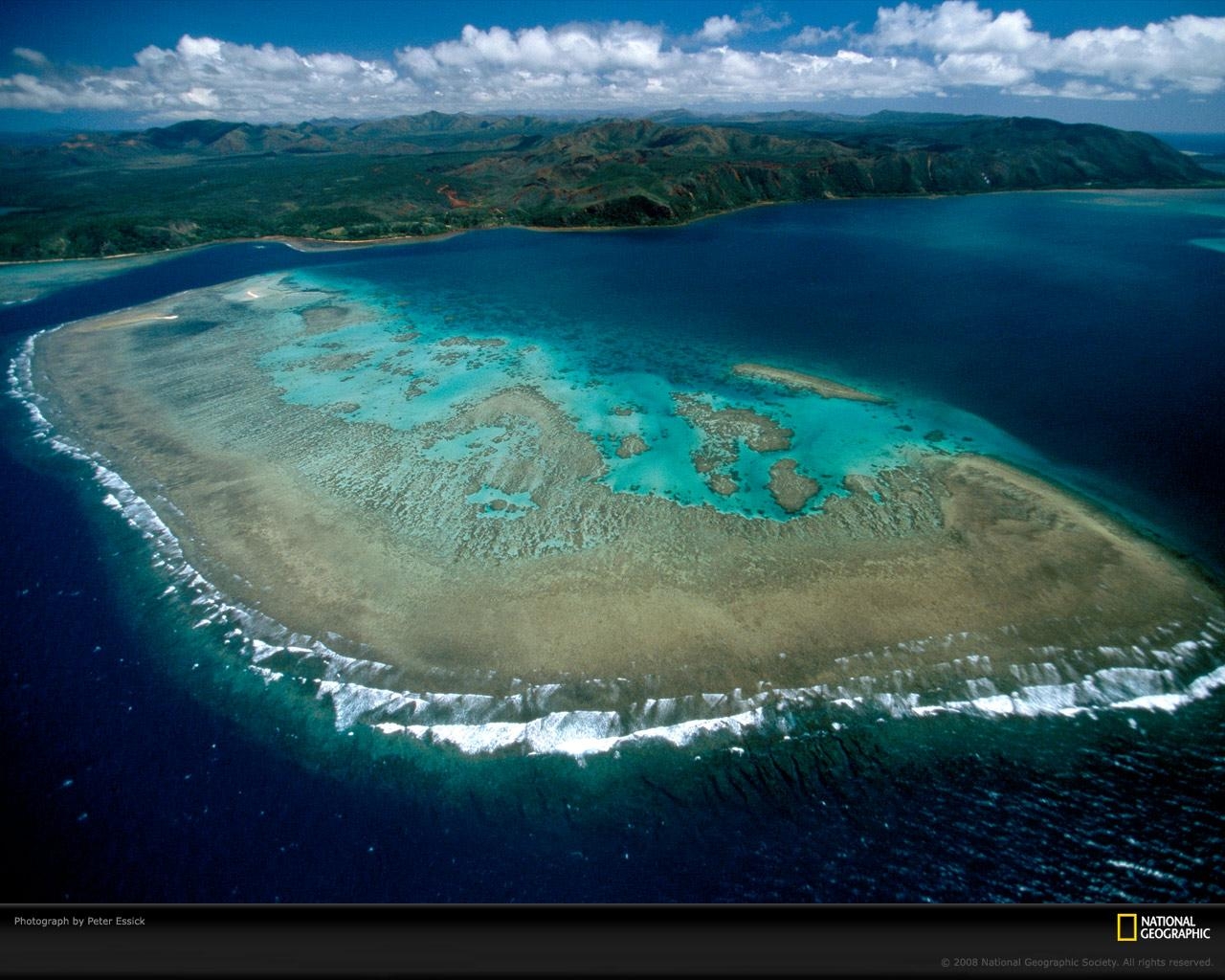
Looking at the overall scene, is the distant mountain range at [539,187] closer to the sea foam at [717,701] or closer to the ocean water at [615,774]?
the ocean water at [615,774]

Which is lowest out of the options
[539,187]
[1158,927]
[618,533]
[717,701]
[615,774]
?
[615,774]

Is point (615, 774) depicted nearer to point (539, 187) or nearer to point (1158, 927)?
point (1158, 927)

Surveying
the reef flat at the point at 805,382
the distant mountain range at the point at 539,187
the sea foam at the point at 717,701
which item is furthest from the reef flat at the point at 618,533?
the distant mountain range at the point at 539,187

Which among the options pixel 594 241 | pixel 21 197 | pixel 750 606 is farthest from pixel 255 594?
pixel 21 197

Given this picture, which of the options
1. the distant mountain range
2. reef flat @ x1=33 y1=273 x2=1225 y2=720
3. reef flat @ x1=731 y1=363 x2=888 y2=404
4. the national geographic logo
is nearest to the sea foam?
reef flat @ x1=33 y1=273 x2=1225 y2=720

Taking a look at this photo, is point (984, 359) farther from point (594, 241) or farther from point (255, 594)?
point (594, 241)

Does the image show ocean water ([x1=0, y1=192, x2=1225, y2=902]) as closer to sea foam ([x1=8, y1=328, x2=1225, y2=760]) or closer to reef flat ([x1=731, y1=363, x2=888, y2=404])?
sea foam ([x1=8, y1=328, x2=1225, y2=760])

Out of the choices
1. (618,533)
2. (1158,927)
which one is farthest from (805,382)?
(1158,927)
